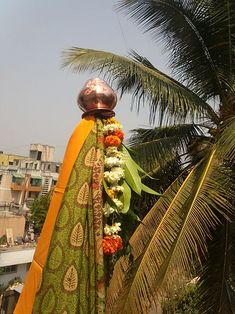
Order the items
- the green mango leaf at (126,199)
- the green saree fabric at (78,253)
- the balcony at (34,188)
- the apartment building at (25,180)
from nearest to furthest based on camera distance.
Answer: the green saree fabric at (78,253) → the green mango leaf at (126,199) → the apartment building at (25,180) → the balcony at (34,188)

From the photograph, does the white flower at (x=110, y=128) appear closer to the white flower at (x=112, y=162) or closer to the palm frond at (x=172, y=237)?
the white flower at (x=112, y=162)

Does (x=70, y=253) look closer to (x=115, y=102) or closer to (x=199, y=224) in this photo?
(x=115, y=102)

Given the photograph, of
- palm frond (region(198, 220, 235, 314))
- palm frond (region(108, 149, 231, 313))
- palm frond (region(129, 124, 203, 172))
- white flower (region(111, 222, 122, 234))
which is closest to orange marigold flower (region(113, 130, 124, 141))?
white flower (region(111, 222, 122, 234))

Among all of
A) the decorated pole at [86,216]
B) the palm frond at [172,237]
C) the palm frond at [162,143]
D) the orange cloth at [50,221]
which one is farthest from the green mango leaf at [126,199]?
the palm frond at [162,143]

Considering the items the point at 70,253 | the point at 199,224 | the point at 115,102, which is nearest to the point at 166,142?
the point at 199,224

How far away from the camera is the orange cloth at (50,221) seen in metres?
2.06

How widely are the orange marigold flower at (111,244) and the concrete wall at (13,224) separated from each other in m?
20.8

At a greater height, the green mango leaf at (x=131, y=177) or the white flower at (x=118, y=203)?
the green mango leaf at (x=131, y=177)

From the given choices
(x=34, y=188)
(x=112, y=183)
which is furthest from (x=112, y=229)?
(x=34, y=188)

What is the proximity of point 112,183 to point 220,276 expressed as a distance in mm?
2490

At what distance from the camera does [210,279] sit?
414 cm

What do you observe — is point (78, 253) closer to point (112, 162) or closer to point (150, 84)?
point (112, 162)

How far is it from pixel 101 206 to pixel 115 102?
664 mm

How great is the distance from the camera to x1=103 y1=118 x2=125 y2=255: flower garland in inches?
82.6
